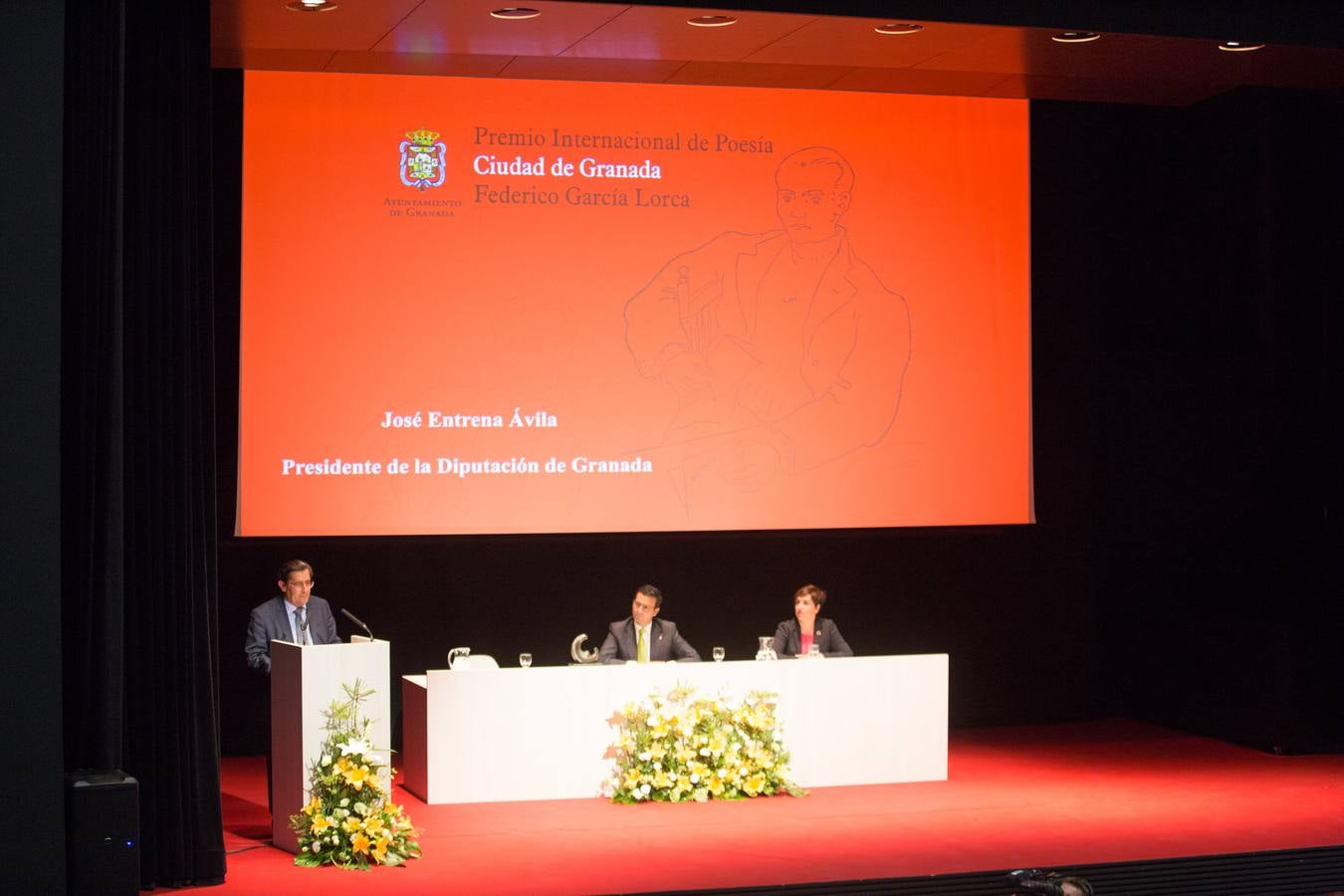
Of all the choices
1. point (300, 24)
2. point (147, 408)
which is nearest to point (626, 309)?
point (300, 24)

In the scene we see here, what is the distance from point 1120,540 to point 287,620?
485 cm

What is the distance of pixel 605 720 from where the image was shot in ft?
24.4

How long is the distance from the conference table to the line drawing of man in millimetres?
1029

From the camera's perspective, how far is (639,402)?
809 cm

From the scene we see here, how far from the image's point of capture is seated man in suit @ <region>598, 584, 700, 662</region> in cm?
770

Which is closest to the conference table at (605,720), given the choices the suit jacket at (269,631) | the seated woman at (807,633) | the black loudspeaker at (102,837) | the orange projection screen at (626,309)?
the seated woman at (807,633)

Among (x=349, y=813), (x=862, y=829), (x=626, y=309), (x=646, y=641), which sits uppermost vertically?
(x=626, y=309)

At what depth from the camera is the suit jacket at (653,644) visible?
7.76 m

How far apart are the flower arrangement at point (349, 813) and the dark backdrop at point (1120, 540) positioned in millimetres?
2247

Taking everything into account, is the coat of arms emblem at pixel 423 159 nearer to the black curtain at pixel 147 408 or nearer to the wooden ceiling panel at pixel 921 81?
the black curtain at pixel 147 408

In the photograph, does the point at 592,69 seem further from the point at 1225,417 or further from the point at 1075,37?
the point at 1225,417

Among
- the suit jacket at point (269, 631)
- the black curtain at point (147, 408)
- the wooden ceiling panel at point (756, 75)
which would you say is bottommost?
the suit jacket at point (269, 631)

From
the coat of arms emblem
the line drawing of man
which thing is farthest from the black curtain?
the line drawing of man

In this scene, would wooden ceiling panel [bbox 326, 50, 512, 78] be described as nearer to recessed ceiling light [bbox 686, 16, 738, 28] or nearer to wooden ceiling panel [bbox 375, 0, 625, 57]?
wooden ceiling panel [bbox 375, 0, 625, 57]
